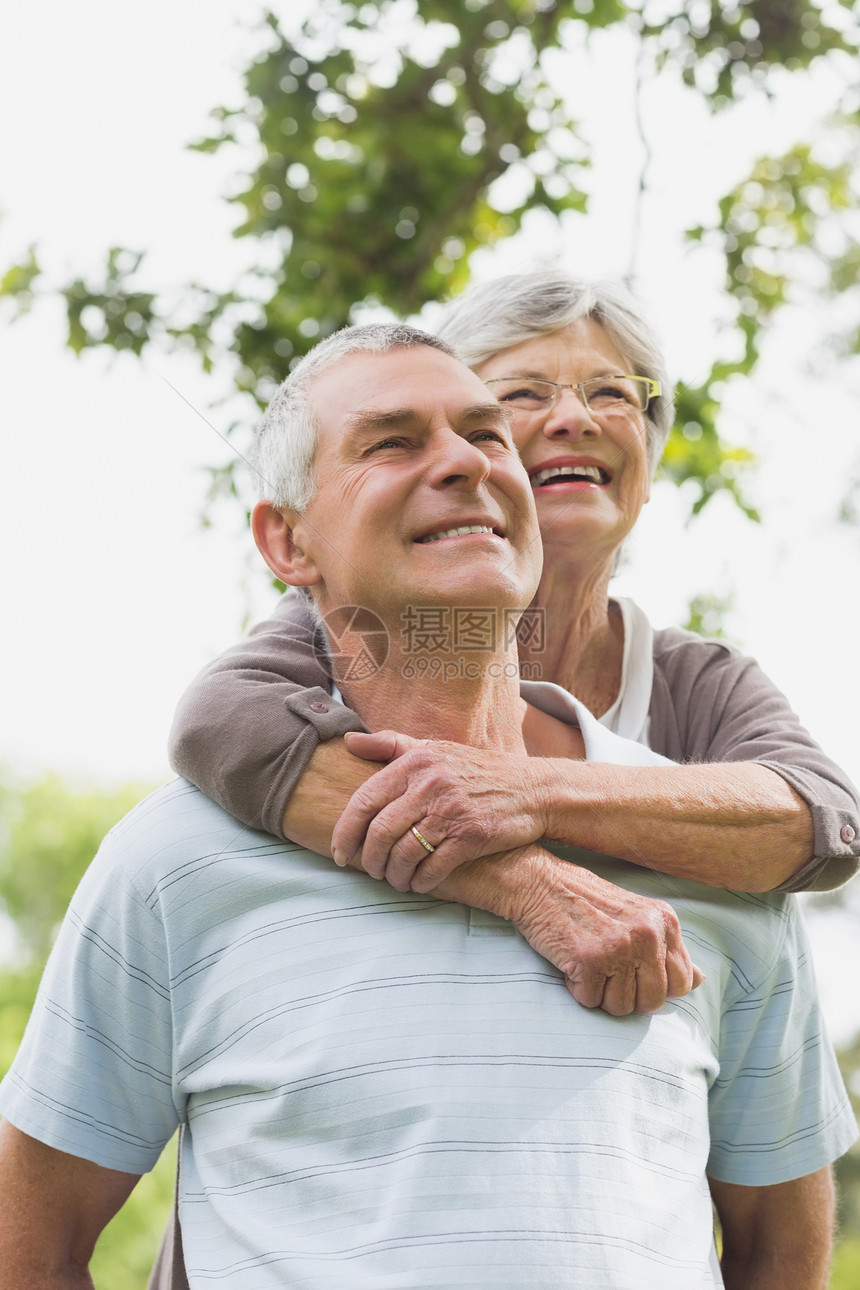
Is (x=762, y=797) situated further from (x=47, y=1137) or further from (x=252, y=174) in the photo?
(x=252, y=174)

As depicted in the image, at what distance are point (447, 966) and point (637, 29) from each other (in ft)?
9.96

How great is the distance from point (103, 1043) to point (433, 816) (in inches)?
17.5

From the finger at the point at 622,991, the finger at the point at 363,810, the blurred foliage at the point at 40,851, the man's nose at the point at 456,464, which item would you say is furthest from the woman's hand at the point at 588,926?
the blurred foliage at the point at 40,851

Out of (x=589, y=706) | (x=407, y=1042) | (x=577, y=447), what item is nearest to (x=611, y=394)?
(x=577, y=447)

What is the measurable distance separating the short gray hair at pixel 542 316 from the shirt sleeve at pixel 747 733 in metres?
0.39

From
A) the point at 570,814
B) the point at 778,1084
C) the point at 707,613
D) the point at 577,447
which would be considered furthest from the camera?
the point at 707,613

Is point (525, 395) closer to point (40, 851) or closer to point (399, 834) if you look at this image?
point (399, 834)

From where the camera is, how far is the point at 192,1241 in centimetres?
118

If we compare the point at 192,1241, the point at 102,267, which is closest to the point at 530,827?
the point at 192,1241

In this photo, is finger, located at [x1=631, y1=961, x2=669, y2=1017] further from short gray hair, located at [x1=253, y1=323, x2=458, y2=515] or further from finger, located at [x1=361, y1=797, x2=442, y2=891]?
short gray hair, located at [x1=253, y1=323, x2=458, y2=515]

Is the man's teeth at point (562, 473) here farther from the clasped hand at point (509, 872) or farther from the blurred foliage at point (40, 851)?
the blurred foliage at point (40, 851)

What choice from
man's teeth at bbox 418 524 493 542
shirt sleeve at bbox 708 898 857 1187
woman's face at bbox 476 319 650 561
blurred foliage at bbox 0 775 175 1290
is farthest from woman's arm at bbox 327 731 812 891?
blurred foliage at bbox 0 775 175 1290

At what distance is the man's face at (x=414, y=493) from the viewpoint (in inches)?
51.9

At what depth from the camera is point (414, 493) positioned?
52.9 inches
